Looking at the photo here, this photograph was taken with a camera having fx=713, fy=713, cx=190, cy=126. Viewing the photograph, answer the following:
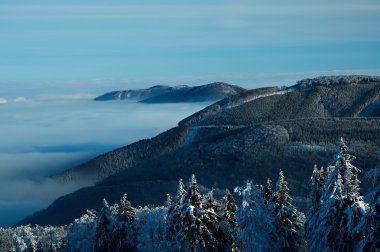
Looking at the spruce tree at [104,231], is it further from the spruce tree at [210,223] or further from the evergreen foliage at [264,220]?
the spruce tree at [210,223]

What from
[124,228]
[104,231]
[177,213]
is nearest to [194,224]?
[177,213]

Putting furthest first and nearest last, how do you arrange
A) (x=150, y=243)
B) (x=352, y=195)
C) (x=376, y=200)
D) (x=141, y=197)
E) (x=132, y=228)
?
(x=141, y=197) < (x=150, y=243) < (x=132, y=228) < (x=352, y=195) < (x=376, y=200)

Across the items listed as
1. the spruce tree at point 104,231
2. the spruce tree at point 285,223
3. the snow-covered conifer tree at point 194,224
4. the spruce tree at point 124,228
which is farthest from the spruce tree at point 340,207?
the spruce tree at point 104,231

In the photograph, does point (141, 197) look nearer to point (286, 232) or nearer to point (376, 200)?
point (286, 232)

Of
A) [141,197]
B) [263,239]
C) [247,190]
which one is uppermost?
[247,190]

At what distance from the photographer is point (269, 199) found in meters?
54.2

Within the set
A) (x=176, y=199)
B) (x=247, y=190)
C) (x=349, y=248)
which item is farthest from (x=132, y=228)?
(x=349, y=248)

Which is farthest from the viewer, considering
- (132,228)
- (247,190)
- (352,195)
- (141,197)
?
(141,197)

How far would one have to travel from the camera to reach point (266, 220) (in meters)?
52.2

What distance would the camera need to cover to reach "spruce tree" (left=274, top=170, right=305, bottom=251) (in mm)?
52312

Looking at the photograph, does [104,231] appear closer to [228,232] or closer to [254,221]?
[228,232]

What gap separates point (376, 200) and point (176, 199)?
85.3ft

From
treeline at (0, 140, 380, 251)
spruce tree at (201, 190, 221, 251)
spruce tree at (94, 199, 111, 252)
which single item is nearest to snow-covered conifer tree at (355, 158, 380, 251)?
treeline at (0, 140, 380, 251)

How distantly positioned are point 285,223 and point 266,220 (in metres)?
1.63
